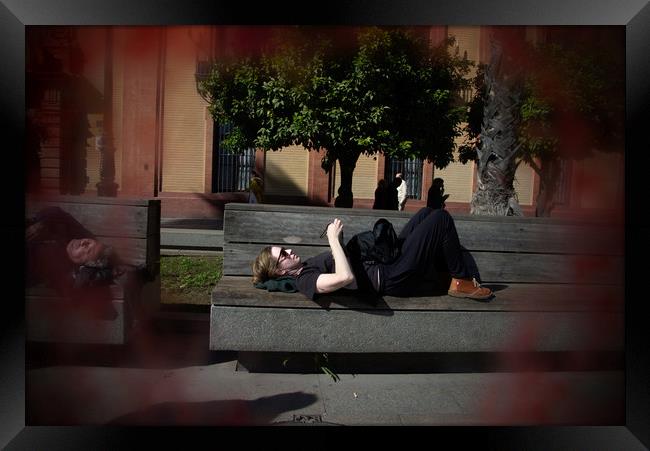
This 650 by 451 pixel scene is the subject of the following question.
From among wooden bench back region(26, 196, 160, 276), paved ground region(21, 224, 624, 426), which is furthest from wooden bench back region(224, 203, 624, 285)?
paved ground region(21, 224, 624, 426)

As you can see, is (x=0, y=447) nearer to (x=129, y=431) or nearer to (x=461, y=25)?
(x=129, y=431)

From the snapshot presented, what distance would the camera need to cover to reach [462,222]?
13.0 ft

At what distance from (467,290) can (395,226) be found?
0.72m

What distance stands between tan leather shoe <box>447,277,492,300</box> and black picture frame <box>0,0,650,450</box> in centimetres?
81

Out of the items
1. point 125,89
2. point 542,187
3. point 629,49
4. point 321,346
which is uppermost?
point 629,49

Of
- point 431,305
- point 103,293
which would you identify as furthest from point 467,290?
point 103,293

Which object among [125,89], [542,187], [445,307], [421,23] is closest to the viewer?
[421,23]

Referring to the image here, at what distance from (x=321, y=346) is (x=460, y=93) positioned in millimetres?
2643

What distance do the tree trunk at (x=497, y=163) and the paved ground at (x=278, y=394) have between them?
1532mm

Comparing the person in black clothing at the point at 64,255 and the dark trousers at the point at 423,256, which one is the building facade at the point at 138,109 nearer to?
the person in black clothing at the point at 64,255

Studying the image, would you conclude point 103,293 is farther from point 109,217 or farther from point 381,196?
point 381,196

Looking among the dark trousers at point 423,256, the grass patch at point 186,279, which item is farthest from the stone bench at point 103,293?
the dark trousers at point 423,256

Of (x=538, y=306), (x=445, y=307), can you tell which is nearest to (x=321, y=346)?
(x=445, y=307)

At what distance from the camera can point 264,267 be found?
347 centimetres
